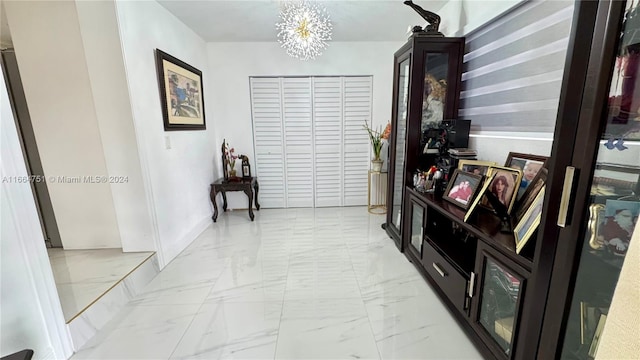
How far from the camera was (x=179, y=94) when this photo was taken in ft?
9.11

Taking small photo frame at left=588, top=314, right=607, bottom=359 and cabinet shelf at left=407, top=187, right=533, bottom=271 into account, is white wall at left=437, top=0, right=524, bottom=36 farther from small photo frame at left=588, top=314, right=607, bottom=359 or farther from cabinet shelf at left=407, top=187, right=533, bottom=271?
small photo frame at left=588, top=314, right=607, bottom=359

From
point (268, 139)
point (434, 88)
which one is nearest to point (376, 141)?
point (434, 88)

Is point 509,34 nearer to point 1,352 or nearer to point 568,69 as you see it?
point 568,69

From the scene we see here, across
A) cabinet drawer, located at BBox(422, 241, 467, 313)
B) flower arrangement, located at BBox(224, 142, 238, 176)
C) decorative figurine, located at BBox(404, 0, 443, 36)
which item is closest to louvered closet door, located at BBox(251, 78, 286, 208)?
flower arrangement, located at BBox(224, 142, 238, 176)

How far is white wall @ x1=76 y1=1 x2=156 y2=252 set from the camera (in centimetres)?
197

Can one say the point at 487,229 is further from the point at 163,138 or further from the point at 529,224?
the point at 163,138

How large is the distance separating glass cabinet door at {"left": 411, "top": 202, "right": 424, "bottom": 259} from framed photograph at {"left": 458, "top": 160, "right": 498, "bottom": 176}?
1.47 feet

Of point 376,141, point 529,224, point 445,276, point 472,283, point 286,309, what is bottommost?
point 286,309

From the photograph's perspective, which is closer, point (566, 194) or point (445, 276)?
point (566, 194)

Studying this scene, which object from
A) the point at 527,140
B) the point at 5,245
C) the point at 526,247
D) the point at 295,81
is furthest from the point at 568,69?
the point at 295,81

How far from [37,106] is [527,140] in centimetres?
378

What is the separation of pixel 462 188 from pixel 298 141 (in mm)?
2630

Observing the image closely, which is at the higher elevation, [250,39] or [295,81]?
[250,39]

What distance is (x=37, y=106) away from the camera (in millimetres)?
2188
